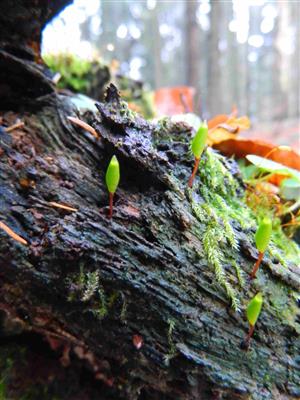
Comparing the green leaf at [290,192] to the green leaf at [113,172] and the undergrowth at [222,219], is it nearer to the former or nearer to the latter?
the undergrowth at [222,219]

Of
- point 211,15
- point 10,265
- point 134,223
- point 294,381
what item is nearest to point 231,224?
point 134,223

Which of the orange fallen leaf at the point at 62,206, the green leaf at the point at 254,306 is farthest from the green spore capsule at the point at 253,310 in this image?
the orange fallen leaf at the point at 62,206

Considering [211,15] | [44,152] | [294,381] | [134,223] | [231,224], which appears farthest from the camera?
[211,15]

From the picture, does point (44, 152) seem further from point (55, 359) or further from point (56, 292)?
point (55, 359)

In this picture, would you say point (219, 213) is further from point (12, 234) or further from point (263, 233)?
point (12, 234)

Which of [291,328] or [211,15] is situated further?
[211,15]

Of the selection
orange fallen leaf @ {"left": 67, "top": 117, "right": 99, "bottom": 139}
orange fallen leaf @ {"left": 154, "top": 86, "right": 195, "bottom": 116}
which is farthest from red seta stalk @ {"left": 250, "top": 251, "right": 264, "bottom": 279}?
orange fallen leaf @ {"left": 154, "top": 86, "right": 195, "bottom": 116}

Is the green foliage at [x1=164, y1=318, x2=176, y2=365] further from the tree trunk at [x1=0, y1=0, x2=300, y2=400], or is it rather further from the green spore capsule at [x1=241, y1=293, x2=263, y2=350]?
the green spore capsule at [x1=241, y1=293, x2=263, y2=350]
